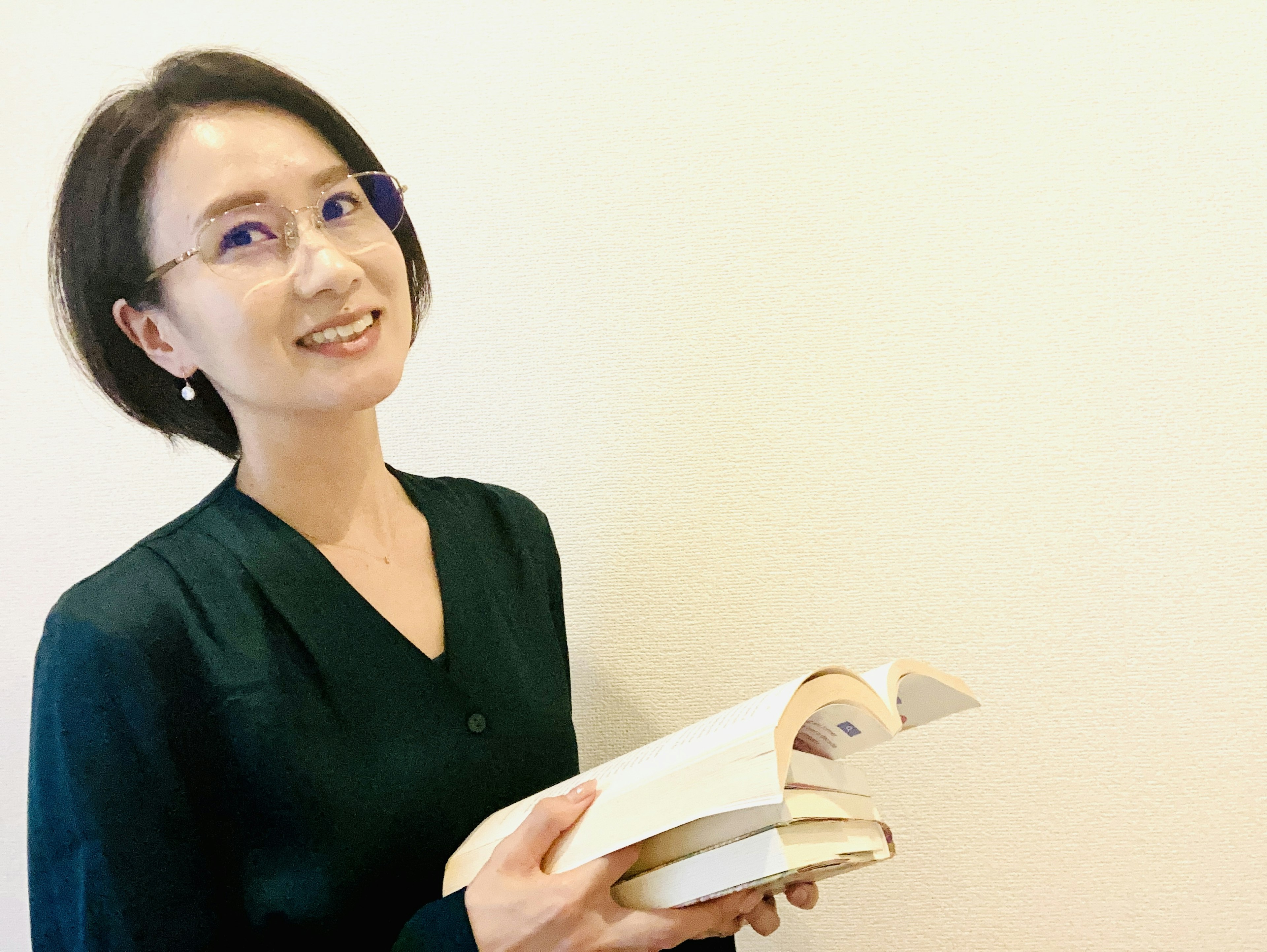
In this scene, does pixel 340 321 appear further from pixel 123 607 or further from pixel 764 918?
pixel 764 918

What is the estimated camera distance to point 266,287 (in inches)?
26.2

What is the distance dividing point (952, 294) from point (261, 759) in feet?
2.68

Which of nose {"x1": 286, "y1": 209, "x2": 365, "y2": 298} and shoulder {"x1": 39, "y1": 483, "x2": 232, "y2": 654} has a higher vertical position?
nose {"x1": 286, "y1": 209, "x2": 365, "y2": 298}

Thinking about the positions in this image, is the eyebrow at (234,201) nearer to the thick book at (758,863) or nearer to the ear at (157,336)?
the ear at (157,336)

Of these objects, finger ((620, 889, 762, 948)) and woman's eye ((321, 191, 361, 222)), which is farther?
woman's eye ((321, 191, 361, 222))

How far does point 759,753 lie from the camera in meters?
0.48

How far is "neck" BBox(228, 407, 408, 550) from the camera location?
A: 2.40 ft

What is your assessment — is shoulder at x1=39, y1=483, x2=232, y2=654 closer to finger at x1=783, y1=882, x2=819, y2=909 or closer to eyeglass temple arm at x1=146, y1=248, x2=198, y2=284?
eyeglass temple arm at x1=146, y1=248, x2=198, y2=284

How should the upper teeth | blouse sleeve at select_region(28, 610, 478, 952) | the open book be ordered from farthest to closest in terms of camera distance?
the upper teeth < blouse sleeve at select_region(28, 610, 478, 952) < the open book

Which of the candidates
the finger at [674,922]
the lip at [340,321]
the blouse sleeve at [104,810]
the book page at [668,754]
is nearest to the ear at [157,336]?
the lip at [340,321]

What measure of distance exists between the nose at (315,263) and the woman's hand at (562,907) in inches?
16.6

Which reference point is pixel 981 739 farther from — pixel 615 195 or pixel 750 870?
pixel 615 195

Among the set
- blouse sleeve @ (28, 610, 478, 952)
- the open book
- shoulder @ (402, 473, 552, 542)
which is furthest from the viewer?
shoulder @ (402, 473, 552, 542)

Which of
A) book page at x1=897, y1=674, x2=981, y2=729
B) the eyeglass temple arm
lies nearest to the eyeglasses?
the eyeglass temple arm
